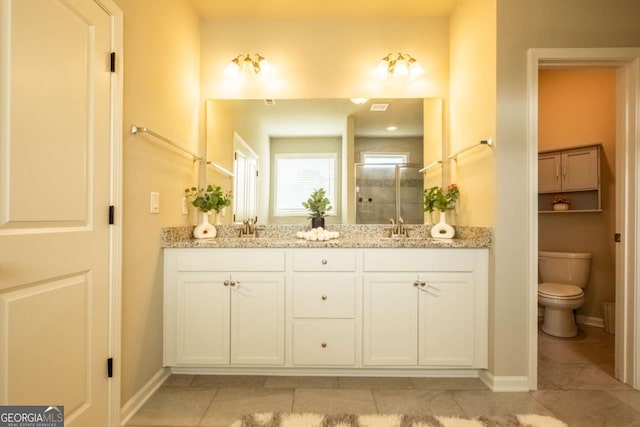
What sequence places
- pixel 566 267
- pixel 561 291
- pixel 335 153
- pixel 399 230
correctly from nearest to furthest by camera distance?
1. pixel 399 230
2. pixel 335 153
3. pixel 561 291
4. pixel 566 267

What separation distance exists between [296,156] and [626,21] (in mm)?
2304

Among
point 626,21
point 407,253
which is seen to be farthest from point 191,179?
point 626,21

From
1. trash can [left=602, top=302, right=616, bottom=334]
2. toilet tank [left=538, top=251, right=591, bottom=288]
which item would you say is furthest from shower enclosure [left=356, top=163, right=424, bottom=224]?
trash can [left=602, top=302, right=616, bottom=334]

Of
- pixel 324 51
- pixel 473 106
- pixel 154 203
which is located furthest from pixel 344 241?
pixel 324 51

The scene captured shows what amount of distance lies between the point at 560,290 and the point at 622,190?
1145mm

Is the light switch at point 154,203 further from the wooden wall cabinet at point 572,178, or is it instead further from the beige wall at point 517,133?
the wooden wall cabinet at point 572,178

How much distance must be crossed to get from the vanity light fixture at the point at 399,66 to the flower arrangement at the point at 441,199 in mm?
970

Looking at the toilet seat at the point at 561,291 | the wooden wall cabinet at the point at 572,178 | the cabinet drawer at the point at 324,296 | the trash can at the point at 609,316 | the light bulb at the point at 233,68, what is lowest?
the trash can at the point at 609,316

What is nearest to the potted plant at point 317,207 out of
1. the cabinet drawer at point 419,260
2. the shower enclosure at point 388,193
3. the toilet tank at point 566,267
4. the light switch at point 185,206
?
the shower enclosure at point 388,193

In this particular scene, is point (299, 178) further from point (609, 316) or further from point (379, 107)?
point (609, 316)

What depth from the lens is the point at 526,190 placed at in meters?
1.87

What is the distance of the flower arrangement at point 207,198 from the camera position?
7.65 ft

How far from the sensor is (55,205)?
1.20 meters

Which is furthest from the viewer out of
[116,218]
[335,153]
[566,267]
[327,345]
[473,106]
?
[566,267]
